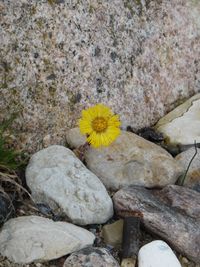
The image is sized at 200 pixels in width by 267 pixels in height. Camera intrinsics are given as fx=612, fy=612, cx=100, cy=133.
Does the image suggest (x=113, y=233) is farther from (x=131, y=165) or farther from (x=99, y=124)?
(x=99, y=124)

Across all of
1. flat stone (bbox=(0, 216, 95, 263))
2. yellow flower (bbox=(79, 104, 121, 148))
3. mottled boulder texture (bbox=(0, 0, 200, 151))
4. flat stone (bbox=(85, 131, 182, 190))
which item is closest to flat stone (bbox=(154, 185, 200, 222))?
flat stone (bbox=(85, 131, 182, 190))

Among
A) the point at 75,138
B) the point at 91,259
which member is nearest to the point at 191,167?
the point at 75,138

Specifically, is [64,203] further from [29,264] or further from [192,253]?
[192,253]

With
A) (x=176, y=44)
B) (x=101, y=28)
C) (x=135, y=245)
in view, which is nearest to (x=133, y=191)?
(x=135, y=245)

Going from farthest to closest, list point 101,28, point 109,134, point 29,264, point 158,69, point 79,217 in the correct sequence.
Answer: point 158,69 → point 101,28 → point 109,134 → point 79,217 → point 29,264

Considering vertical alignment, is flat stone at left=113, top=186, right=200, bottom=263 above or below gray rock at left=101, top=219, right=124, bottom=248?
above

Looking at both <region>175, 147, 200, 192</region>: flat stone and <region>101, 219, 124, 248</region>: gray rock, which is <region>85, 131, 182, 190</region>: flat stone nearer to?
<region>175, 147, 200, 192</region>: flat stone
